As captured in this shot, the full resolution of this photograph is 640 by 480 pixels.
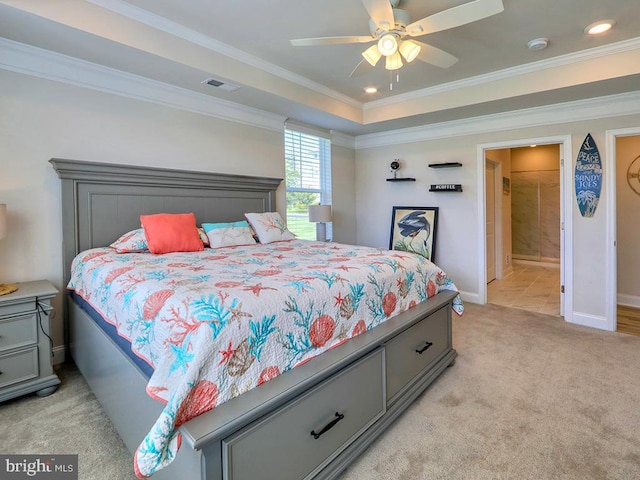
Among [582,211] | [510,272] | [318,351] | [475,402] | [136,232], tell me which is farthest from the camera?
[510,272]

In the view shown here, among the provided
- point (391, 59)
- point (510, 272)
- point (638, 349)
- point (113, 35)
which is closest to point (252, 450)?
point (391, 59)

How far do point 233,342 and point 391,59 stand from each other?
2225 mm

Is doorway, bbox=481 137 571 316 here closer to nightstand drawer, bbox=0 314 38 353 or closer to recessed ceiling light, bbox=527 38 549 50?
recessed ceiling light, bbox=527 38 549 50

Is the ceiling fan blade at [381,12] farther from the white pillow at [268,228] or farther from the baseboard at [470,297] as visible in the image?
the baseboard at [470,297]

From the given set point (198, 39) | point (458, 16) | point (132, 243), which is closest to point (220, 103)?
point (198, 39)

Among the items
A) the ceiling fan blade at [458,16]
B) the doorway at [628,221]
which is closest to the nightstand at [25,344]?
the ceiling fan blade at [458,16]

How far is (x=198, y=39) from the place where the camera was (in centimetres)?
280

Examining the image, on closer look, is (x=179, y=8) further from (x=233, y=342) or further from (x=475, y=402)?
(x=475, y=402)

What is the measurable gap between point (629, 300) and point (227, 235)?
494cm

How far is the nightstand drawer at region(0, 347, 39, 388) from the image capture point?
2148mm

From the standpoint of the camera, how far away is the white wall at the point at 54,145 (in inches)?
100

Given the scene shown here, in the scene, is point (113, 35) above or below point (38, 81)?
above

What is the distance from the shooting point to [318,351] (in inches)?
63.6

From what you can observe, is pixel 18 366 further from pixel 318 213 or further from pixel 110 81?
pixel 318 213
